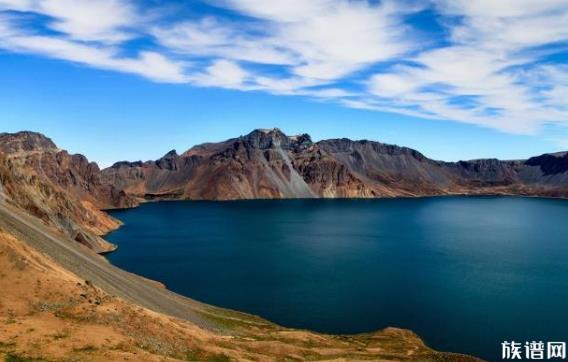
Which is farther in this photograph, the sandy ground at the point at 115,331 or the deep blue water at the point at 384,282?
the deep blue water at the point at 384,282

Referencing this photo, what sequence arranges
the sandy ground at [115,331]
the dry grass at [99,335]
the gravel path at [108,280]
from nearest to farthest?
the dry grass at [99,335]
the sandy ground at [115,331]
the gravel path at [108,280]

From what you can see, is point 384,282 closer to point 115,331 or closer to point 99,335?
point 115,331

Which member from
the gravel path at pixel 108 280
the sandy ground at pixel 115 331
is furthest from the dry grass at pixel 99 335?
the gravel path at pixel 108 280

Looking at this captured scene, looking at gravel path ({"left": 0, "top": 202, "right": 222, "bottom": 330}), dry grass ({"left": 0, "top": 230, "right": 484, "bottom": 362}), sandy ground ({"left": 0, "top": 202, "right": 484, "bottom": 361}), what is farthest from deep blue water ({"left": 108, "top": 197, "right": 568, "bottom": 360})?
dry grass ({"left": 0, "top": 230, "right": 484, "bottom": 362})

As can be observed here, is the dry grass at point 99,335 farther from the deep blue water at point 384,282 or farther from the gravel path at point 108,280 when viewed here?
the deep blue water at point 384,282

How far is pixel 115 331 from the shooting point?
4872 centimetres

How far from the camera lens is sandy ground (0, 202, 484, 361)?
142 feet

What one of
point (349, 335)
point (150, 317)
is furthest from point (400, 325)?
point (150, 317)

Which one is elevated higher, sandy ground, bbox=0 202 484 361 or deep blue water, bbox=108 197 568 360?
sandy ground, bbox=0 202 484 361

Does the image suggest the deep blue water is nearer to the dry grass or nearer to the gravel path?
the gravel path

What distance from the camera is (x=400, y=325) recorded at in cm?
8769

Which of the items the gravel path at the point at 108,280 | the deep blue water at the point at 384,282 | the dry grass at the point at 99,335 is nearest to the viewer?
the dry grass at the point at 99,335

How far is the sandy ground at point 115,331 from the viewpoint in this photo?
142 ft

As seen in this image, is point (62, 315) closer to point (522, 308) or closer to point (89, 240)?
point (522, 308)
